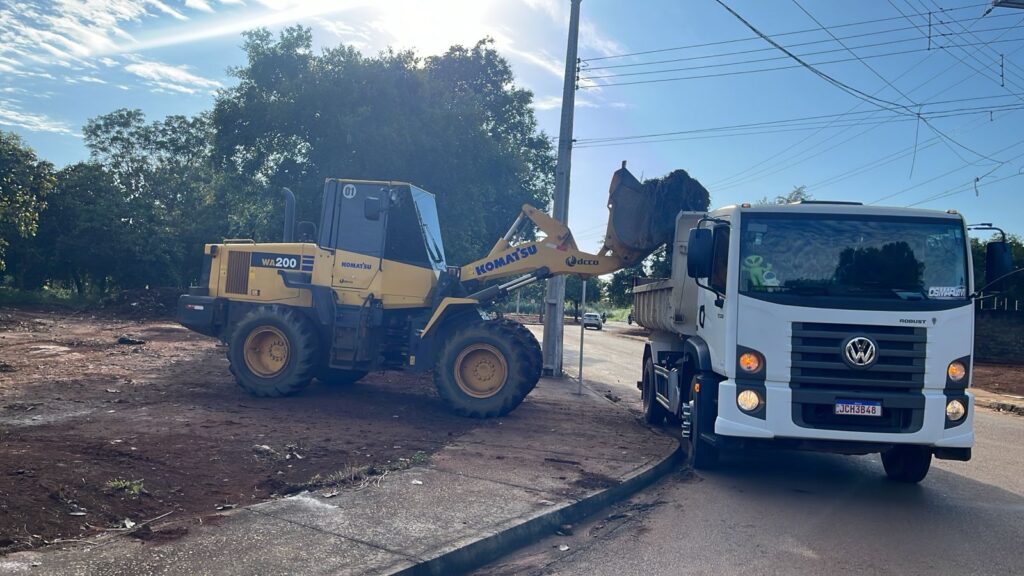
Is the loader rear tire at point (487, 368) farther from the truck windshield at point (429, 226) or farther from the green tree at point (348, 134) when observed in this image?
the green tree at point (348, 134)

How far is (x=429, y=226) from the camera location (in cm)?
1255

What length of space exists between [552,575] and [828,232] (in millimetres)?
4546

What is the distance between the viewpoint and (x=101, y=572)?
14.8 feet

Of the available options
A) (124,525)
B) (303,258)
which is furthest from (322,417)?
(124,525)

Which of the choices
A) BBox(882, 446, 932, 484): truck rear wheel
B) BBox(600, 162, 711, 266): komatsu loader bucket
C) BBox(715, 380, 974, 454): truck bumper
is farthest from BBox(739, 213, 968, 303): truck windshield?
BBox(600, 162, 711, 266): komatsu loader bucket

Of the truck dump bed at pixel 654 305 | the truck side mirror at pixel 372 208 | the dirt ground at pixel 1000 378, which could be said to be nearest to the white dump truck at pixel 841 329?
the truck dump bed at pixel 654 305

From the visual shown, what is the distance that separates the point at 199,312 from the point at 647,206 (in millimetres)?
7360

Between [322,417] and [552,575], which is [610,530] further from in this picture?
[322,417]

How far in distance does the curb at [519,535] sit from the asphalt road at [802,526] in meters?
0.10

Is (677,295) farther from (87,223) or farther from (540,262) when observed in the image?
(87,223)

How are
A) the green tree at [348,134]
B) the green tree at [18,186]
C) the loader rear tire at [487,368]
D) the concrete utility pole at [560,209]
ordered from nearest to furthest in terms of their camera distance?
the loader rear tire at [487,368], the concrete utility pole at [560,209], the green tree at [348,134], the green tree at [18,186]

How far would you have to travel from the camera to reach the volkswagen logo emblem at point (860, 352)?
23.9ft

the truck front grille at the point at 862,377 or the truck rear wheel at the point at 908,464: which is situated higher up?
the truck front grille at the point at 862,377

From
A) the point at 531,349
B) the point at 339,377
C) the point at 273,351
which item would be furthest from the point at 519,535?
the point at 339,377
